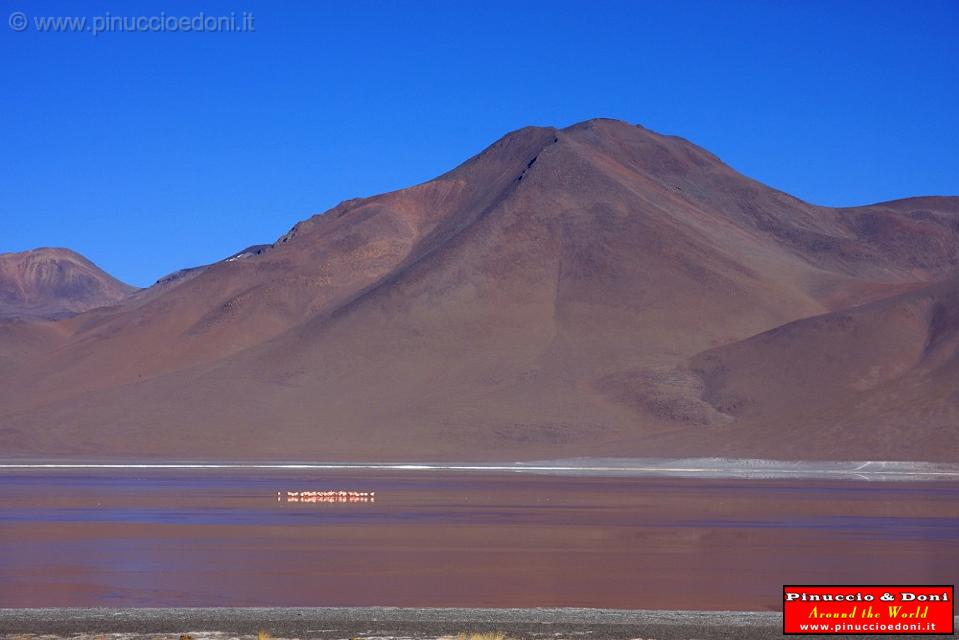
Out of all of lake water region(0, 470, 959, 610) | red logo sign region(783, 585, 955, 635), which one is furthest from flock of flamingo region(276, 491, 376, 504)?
red logo sign region(783, 585, 955, 635)

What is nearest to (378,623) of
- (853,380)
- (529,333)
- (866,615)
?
(866,615)

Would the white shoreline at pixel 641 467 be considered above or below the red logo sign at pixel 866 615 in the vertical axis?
above

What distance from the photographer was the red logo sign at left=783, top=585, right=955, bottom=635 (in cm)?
1556

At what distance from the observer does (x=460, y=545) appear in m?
29.2

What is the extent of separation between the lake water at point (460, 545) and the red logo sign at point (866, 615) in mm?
4245

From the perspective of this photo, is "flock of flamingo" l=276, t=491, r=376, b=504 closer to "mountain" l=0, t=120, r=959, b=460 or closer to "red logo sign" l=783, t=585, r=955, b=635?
"red logo sign" l=783, t=585, r=955, b=635

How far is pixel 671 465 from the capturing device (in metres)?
71.4

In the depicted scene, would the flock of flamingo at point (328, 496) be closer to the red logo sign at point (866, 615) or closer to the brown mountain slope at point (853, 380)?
the red logo sign at point (866, 615)

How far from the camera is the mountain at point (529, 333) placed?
279ft

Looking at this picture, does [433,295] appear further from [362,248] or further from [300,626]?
[300,626]

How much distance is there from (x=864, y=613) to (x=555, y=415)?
7230 cm

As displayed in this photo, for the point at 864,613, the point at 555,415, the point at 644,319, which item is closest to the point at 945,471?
the point at 555,415

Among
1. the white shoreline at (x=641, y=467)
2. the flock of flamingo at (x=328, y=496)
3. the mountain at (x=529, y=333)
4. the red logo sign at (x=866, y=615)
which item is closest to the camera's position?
the red logo sign at (x=866, y=615)

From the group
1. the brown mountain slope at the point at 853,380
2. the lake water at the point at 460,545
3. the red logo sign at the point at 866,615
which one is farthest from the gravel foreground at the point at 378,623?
the brown mountain slope at the point at 853,380
